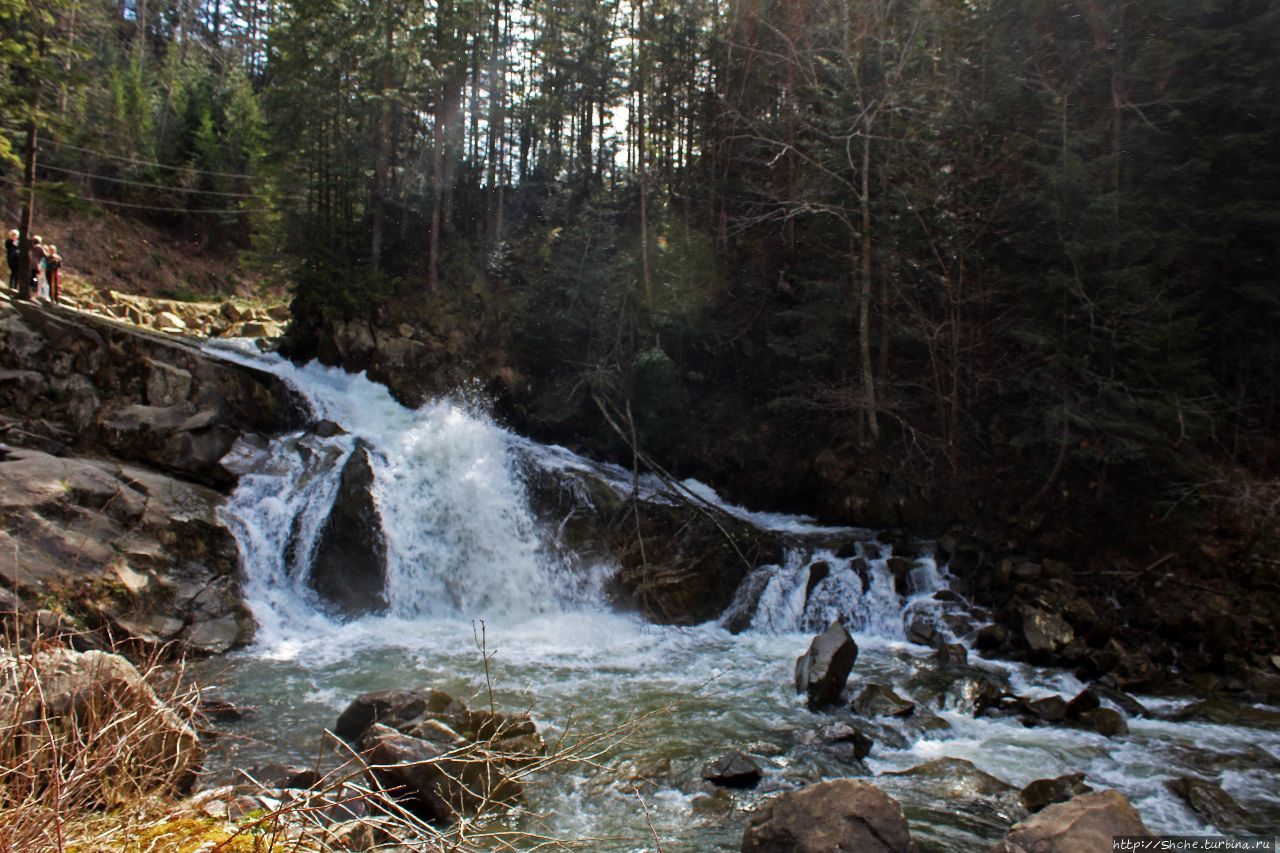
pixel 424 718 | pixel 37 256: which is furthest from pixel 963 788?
pixel 37 256

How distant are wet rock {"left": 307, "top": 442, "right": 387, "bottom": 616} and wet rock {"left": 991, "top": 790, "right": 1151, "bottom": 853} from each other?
10383mm

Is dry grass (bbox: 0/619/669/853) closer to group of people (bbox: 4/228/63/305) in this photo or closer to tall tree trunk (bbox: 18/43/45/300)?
tall tree trunk (bbox: 18/43/45/300)

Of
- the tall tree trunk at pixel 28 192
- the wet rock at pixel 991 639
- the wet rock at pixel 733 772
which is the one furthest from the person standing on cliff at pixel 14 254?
the wet rock at pixel 991 639

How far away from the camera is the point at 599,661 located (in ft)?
37.7

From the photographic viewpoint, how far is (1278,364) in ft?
47.0

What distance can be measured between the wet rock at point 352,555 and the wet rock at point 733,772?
7.31 metres

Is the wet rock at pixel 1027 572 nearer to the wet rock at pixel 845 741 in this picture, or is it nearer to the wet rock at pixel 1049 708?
the wet rock at pixel 1049 708

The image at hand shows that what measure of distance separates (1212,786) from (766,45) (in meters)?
19.2

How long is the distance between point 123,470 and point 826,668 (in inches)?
449

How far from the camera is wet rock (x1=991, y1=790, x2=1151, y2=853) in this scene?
17.0 feet

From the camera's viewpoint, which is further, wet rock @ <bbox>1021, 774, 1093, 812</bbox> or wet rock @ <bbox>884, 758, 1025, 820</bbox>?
wet rock @ <bbox>884, 758, 1025, 820</bbox>

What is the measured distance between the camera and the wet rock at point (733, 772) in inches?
301

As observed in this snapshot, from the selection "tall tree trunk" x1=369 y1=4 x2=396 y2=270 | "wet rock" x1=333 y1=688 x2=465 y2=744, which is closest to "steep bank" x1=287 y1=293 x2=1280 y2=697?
"tall tree trunk" x1=369 y1=4 x2=396 y2=270

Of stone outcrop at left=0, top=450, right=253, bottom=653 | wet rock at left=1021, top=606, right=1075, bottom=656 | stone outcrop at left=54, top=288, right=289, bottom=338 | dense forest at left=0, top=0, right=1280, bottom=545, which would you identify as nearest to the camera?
stone outcrop at left=0, top=450, right=253, bottom=653
